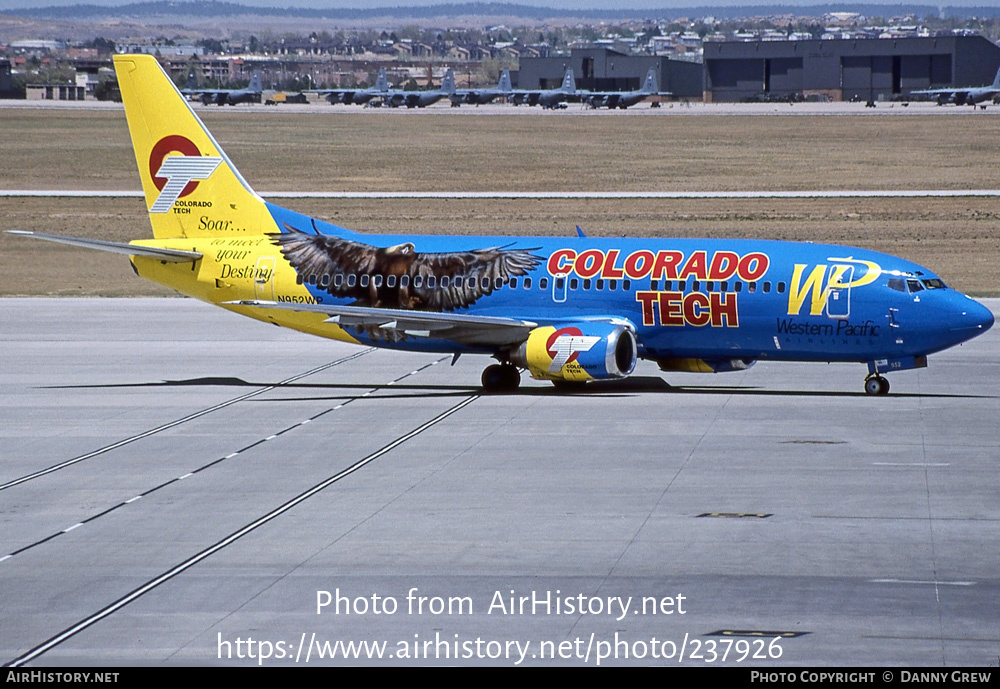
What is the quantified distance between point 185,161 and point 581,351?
568 inches

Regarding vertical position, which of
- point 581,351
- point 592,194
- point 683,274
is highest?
point 683,274

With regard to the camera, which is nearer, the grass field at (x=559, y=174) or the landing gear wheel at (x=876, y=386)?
the landing gear wheel at (x=876, y=386)

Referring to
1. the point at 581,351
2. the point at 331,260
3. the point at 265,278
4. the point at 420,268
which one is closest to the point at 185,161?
the point at 265,278

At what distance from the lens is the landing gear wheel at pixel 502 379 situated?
1646 inches

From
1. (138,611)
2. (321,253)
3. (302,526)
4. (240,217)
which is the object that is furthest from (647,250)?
(138,611)

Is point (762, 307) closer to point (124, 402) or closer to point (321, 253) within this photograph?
point (321, 253)

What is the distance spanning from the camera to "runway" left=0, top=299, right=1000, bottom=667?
20.0 metres

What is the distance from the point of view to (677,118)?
186250 mm

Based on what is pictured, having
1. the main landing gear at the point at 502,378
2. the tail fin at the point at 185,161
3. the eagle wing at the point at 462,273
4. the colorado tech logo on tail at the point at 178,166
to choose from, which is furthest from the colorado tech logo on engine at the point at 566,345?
the colorado tech logo on tail at the point at 178,166

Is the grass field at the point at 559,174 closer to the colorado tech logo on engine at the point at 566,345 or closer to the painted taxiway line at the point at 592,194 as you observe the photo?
the painted taxiway line at the point at 592,194

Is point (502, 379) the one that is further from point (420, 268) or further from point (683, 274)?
point (683, 274)

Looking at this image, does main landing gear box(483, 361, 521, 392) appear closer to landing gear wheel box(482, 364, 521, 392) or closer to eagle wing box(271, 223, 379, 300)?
landing gear wheel box(482, 364, 521, 392)

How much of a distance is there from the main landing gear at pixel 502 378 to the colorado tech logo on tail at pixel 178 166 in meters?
11.1

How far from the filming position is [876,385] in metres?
40.2
